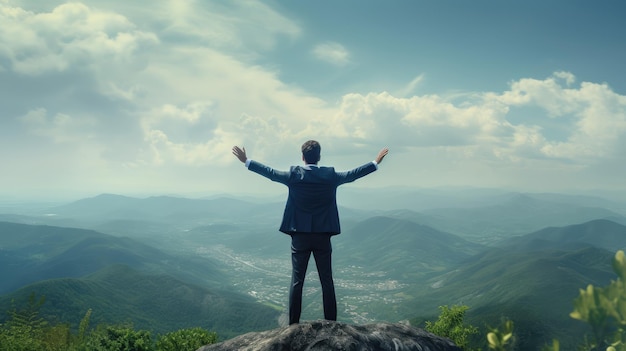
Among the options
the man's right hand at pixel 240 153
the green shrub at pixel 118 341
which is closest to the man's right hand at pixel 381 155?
the man's right hand at pixel 240 153

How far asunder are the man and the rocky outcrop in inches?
33.5

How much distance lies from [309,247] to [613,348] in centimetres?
686

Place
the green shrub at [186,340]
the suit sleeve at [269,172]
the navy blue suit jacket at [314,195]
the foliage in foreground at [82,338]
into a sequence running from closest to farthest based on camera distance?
the navy blue suit jacket at [314,195], the suit sleeve at [269,172], the green shrub at [186,340], the foliage in foreground at [82,338]

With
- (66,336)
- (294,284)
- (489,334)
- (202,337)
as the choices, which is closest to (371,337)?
(294,284)

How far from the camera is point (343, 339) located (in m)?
8.27

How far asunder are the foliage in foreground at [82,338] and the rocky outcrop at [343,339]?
14.6 metres

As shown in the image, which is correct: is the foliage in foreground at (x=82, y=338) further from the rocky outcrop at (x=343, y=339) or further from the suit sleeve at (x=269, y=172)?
the suit sleeve at (x=269, y=172)

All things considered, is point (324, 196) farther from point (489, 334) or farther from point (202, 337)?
point (202, 337)

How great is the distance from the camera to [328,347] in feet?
26.4

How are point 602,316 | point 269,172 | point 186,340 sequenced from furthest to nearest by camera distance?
point 186,340 → point 269,172 → point 602,316

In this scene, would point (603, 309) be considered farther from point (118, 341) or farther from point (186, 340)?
point (118, 341)

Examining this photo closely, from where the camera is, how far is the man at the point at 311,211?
9.41m

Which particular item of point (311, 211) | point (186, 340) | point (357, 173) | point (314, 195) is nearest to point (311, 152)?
point (314, 195)

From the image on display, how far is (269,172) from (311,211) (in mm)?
1544
